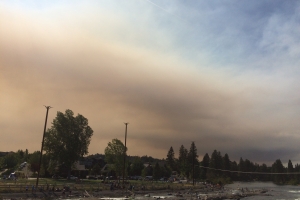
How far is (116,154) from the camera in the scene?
→ 321 ft

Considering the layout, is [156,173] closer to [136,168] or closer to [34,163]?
[136,168]

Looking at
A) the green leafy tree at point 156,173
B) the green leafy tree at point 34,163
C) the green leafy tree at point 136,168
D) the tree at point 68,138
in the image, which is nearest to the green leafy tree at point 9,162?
the green leafy tree at point 34,163

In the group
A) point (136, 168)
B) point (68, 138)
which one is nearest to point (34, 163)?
point (68, 138)

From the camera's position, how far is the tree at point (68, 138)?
84.2 m

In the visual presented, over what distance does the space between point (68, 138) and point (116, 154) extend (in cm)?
1868

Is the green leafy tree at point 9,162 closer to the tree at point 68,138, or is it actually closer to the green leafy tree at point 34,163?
the green leafy tree at point 34,163

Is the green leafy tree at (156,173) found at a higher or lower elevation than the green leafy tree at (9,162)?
lower

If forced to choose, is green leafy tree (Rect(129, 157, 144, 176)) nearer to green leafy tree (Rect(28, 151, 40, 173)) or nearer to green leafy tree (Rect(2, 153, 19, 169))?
green leafy tree (Rect(28, 151, 40, 173))

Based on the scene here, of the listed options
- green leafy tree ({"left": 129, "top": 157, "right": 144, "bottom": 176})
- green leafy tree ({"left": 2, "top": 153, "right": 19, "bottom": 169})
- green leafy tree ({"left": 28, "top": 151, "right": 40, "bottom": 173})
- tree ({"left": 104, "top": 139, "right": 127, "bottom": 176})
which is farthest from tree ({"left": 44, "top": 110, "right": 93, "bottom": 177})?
green leafy tree ({"left": 2, "top": 153, "right": 19, "bottom": 169})

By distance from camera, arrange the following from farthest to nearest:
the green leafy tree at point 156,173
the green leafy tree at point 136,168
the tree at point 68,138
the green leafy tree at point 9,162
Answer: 1. the green leafy tree at point 136,168
2. the green leafy tree at point 9,162
3. the green leafy tree at point 156,173
4. the tree at point 68,138

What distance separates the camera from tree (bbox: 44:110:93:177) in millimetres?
84188

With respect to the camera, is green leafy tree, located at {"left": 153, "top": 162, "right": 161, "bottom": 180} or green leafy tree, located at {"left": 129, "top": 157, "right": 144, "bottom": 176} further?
green leafy tree, located at {"left": 129, "top": 157, "right": 144, "bottom": 176}

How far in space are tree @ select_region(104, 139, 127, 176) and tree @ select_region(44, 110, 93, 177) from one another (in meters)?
10.5

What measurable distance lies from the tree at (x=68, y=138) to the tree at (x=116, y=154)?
1049 cm
